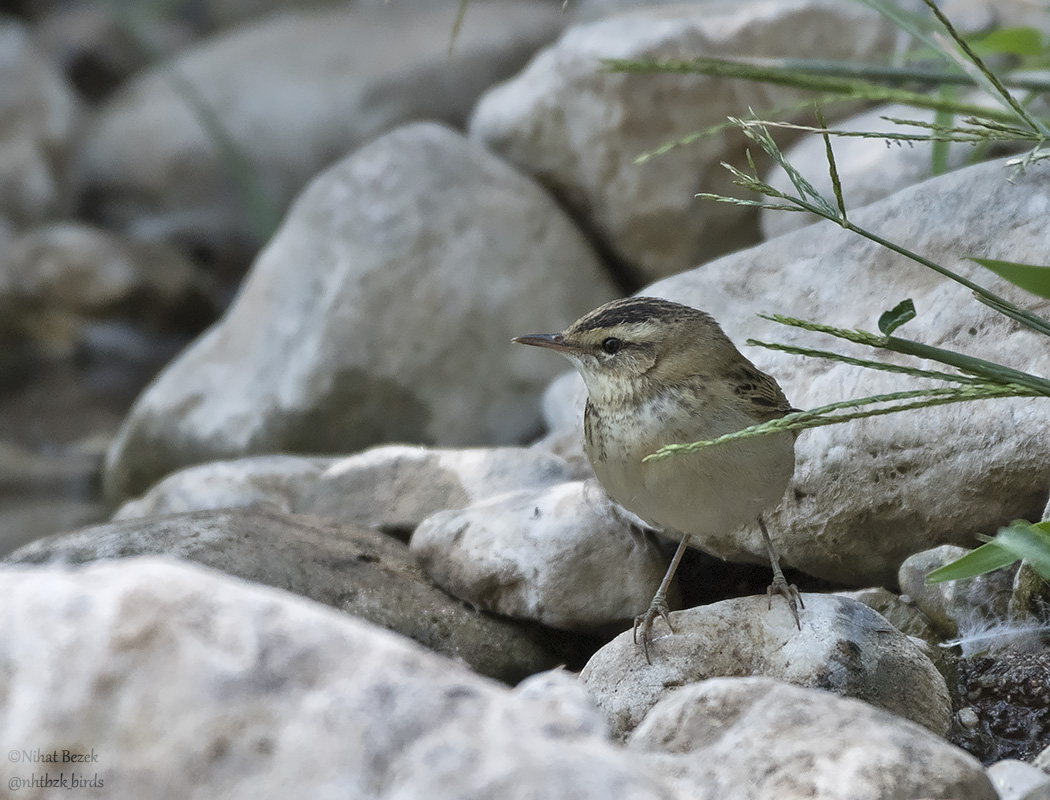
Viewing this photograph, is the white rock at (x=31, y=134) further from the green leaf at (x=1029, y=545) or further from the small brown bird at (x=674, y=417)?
the green leaf at (x=1029, y=545)

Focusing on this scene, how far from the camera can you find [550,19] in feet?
33.4

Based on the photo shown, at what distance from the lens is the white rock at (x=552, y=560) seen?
3.55 m

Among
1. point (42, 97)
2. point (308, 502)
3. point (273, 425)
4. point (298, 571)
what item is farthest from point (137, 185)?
point (298, 571)

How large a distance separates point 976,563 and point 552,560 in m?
1.47

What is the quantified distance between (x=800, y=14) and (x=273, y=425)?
3971 millimetres

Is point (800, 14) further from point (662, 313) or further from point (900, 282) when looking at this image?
point (662, 313)

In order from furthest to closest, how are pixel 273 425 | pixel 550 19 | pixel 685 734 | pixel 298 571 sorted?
pixel 550 19 → pixel 273 425 → pixel 298 571 → pixel 685 734

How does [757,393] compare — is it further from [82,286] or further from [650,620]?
[82,286]

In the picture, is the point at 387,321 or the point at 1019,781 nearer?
the point at 1019,781

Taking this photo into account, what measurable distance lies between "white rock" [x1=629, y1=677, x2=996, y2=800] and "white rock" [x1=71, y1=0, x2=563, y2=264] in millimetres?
7911

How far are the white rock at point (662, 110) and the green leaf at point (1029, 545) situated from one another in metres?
4.15

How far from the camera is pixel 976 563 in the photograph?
244 cm

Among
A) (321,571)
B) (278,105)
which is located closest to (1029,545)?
(321,571)

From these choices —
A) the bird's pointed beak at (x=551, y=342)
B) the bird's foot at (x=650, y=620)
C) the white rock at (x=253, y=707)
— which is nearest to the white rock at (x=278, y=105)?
the bird's pointed beak at (x=551, y=342)
